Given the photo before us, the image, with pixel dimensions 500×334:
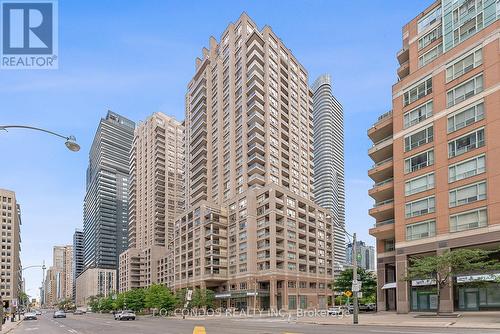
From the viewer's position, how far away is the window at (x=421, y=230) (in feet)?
186

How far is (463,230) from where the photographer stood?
52844 millimetres

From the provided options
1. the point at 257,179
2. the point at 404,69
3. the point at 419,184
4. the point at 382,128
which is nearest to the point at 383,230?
the point at 419,184

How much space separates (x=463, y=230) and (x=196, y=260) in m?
82.4

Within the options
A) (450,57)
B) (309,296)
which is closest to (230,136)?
(309,296)

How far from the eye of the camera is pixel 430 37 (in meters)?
62.7

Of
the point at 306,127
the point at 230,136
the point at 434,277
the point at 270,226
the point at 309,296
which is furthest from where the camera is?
the point at 306,127

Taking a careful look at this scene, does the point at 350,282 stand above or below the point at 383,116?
below

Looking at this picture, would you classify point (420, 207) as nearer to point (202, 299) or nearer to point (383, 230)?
point (383, 230)

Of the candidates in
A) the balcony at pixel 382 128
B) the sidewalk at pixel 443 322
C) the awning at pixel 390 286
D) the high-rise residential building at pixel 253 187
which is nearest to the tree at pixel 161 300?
the high-rise residential building at pixel 253 187

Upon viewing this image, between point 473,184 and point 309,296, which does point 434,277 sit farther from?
point 309,296

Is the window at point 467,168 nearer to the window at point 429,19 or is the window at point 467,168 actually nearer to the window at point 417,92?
the window at point 417,92

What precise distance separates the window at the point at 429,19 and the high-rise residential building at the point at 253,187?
186ft

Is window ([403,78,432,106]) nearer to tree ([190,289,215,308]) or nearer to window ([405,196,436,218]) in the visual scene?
window ([405,196,436,218])

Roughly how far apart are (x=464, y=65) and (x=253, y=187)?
2782 inches
